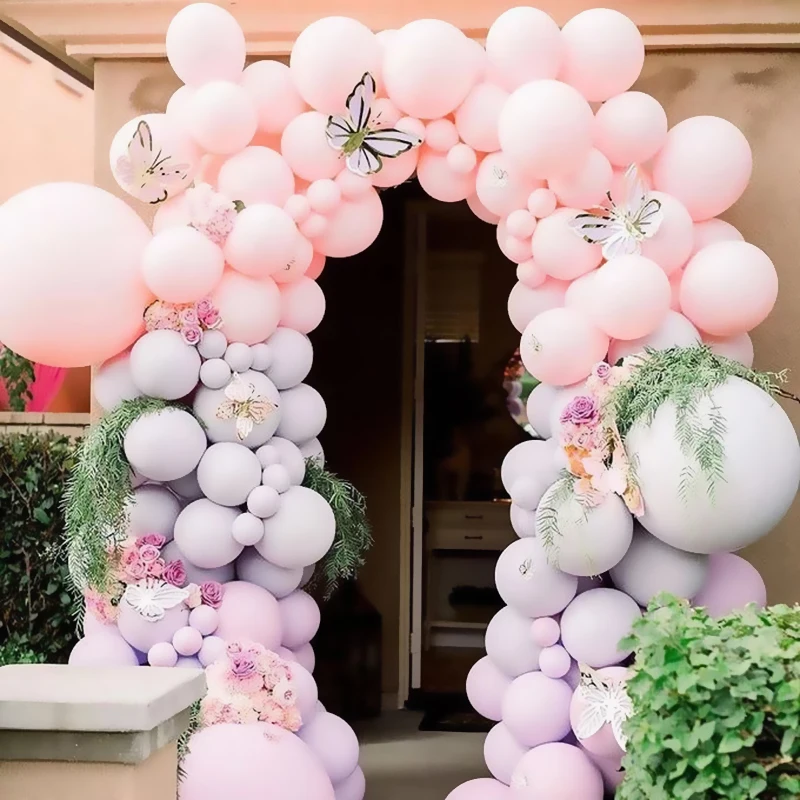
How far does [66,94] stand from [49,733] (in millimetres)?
4617

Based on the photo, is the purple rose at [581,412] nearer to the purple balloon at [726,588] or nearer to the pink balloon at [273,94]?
the purple balloon at [726,588]

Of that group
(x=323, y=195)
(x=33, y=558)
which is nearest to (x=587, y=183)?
(x=323, y=195)

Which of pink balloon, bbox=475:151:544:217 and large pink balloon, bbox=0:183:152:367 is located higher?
pink balloon, bbox=475:151:544:217

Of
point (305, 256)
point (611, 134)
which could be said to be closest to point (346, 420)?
point (305, 256)

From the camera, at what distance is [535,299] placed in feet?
10.7

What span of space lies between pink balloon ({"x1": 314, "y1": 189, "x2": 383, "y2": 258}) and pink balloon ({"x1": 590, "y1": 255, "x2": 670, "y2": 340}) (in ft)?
2.44

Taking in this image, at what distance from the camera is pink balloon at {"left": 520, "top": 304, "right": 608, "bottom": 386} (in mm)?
3021

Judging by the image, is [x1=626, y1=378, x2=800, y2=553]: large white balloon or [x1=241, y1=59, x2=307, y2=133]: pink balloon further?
[x1=241, y1=59, x2=307, y2=133]: pink balloon

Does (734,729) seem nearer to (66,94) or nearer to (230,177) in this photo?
(230,177)

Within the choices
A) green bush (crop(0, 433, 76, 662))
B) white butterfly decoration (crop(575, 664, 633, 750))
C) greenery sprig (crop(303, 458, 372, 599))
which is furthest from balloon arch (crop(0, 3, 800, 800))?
green bush (crop(0, 433, 76, 662))

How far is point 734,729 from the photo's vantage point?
6.09 ft

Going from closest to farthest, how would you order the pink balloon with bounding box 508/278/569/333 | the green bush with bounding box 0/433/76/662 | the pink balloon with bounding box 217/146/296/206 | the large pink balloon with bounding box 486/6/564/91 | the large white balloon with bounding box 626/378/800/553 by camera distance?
the large white balloon with bounding box 626/378/800/553 → the large pink balloon with bounding box 486/6/564/91 → the pink balloon with bounding box 217/146/296/206 → the pink balloon with bounding box 508/278/569/333 → the green bush with bounding box 0/433/76/662

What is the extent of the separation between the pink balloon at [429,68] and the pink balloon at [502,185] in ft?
0.71

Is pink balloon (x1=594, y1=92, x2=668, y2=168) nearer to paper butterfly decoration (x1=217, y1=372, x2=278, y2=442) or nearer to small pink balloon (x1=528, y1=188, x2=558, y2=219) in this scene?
small pink balloon (x1=528, y1=188, x2=558, y2=219)
